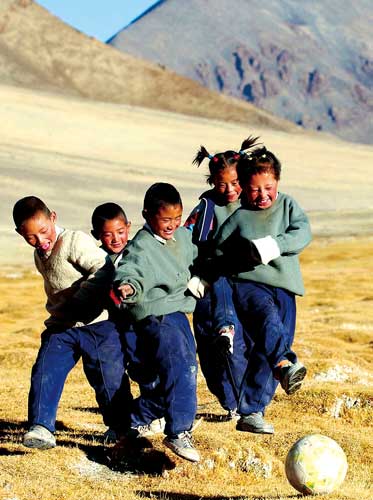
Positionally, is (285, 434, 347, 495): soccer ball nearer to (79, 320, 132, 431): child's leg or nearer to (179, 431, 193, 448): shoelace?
(179, 431, 193, 448): shoelace

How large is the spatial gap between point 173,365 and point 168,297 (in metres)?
0.50

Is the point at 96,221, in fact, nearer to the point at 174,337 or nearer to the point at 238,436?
the point at 174,337

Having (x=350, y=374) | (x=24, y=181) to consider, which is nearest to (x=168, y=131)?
(x=24, y=181)

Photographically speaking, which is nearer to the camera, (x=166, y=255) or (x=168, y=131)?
(x=166, y=255)

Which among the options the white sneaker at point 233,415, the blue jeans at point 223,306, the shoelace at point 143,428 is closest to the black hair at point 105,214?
the blue jeans at point 223,306

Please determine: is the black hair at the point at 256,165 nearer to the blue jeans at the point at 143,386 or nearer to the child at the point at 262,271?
the child at the point at 262,271

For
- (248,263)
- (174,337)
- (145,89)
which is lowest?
(174,337)

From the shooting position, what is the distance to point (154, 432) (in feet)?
26.1

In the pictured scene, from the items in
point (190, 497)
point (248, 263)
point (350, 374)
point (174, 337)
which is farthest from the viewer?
point (350, 374)

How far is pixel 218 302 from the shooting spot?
26.3 ft

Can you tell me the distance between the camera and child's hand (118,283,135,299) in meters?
6.73

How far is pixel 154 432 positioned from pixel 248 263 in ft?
5.20

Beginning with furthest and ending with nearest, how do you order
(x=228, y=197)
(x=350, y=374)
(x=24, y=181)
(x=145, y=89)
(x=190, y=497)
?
(x=145, y=89)
(x=24, y=181)
(x=350, y=374)
(x=228, y=197)
(x=190, y=497)

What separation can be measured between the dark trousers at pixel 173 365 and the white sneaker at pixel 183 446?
0.16 ft
